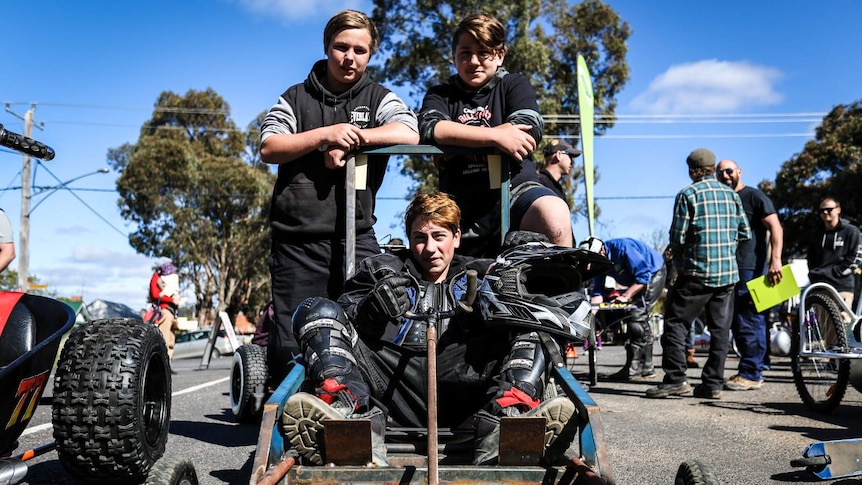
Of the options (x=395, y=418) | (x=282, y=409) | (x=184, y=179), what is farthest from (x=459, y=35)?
(x=184, y=179)

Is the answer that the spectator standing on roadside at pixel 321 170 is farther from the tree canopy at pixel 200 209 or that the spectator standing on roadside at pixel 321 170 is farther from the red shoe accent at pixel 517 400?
the tree canopy at pixel 200 209

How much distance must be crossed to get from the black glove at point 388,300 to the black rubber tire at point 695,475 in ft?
3.83

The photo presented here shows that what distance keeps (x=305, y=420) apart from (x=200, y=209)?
3160 centimetres

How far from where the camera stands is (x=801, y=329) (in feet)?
20.5

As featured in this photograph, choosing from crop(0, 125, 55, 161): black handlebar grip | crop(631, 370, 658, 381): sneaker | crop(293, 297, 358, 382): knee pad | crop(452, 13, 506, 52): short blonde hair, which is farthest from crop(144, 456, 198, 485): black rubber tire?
crop(631, 370, 658, 381): sneaker

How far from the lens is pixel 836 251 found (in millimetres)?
8648

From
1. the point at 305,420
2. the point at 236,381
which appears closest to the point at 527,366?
the point at 305,420

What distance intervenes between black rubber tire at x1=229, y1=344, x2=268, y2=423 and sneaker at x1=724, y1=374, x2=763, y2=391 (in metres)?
4.36

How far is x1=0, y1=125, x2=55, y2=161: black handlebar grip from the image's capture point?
3174 millimetres

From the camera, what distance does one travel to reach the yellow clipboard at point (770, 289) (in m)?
7.01

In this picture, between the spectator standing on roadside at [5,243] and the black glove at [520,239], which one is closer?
the black glove at [520,239]

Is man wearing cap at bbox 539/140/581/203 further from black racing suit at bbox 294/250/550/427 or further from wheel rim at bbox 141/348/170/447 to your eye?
wheel rim at bbox 141/348/170/447

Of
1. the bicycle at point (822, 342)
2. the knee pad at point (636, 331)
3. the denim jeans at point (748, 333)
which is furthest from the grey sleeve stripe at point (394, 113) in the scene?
the knee pad at point (636, 331)

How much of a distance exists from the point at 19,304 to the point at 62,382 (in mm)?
407
